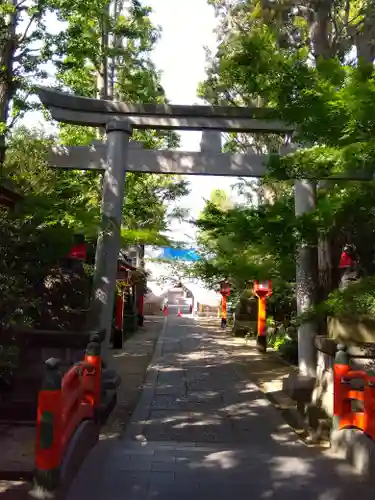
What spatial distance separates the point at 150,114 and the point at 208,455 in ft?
19.2

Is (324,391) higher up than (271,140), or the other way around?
(271,140)

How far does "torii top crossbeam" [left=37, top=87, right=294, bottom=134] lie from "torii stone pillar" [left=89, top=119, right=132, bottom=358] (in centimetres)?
23

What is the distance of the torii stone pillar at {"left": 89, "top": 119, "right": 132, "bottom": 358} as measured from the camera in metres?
8.51

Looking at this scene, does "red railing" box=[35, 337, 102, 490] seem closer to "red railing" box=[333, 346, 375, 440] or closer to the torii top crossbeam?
"red railing" box=[333, 346, 375, 440]

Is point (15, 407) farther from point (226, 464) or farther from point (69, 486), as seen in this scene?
point (226, 464)

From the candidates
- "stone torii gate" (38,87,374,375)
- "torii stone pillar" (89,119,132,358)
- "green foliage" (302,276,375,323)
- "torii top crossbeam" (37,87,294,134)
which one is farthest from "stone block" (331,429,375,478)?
"torii top crossbeam" (37,87,294,134)

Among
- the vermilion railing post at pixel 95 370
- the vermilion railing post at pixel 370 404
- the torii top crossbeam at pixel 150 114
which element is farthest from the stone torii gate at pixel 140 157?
the vermilion railing post at pixel 370 404

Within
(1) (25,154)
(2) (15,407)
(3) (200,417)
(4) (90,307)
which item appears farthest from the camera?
(1) (25,154)

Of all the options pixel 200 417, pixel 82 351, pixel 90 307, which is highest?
pixel 90 307

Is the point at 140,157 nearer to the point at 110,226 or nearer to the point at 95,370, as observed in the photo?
the point at 110,226

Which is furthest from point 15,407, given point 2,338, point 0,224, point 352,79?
point 352,79

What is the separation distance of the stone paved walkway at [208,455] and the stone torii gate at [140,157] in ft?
5.52

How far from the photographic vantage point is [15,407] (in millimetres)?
5973

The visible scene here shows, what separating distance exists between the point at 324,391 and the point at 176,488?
3.59m
